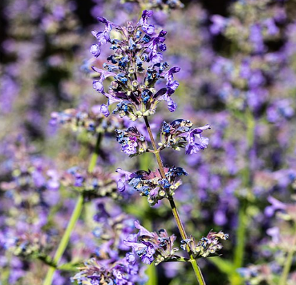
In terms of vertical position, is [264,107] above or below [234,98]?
above

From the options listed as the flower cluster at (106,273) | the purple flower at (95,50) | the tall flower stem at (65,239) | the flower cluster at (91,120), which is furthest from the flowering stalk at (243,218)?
the purple flower at (95,50)

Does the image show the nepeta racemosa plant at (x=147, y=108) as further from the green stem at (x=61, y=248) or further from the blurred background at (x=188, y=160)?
the green stem at (x=61, y=248)

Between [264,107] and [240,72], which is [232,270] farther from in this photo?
[264,107]

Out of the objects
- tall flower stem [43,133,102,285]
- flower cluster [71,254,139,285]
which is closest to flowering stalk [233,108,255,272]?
tall flower stem [43,133,102,285]

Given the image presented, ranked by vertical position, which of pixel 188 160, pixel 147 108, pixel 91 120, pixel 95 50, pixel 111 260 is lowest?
pixel 111 260

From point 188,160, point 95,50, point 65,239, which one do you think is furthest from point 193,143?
point 188,160

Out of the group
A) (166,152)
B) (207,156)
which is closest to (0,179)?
(166,152)

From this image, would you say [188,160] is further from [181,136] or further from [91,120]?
[181,136]
